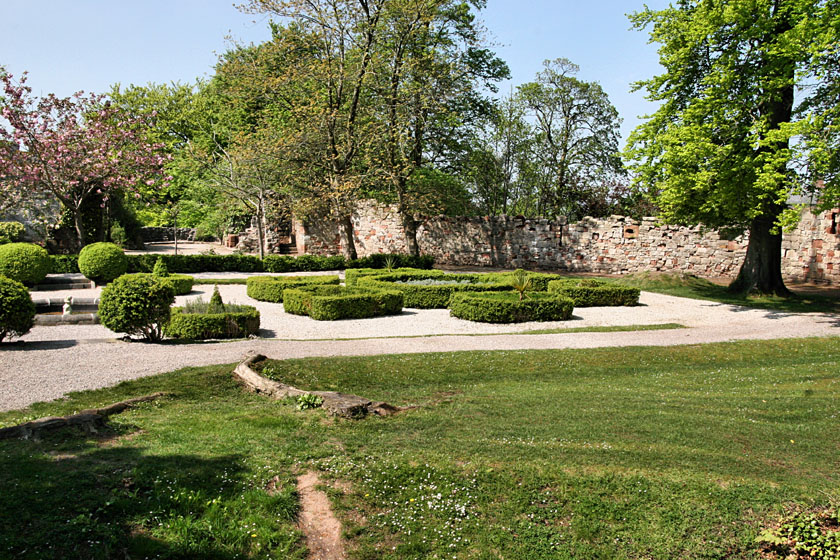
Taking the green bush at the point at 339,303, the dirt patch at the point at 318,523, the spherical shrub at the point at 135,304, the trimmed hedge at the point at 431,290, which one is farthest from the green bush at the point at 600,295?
the dirt patch at the point at 318,523

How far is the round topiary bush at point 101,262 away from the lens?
1792 cm

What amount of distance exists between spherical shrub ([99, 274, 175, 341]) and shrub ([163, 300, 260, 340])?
0.54m

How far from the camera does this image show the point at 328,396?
6387 millimetres

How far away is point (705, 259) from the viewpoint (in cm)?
2269

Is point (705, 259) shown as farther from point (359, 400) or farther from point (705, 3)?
point (359, 400)

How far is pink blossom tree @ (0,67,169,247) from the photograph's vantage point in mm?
20656

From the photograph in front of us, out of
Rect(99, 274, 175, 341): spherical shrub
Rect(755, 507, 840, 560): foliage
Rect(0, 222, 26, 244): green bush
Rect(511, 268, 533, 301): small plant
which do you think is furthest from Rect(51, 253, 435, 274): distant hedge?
Rect(755, 507, 840, 560): foliage

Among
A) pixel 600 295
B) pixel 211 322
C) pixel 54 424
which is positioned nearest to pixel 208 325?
pixel 211 322

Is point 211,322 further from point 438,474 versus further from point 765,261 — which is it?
point 765,261

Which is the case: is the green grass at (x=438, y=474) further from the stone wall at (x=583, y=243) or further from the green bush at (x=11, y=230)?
the green bush at (x=11, y=230)

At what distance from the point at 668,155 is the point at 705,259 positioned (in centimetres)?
957

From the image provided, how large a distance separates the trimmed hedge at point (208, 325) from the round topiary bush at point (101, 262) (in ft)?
27.3

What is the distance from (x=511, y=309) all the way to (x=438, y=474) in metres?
9.10

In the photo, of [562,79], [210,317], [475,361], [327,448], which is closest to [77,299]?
[210,317]
